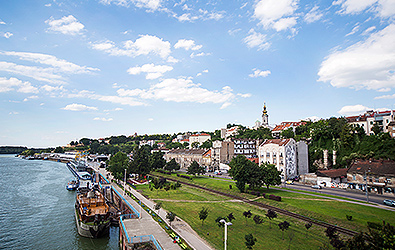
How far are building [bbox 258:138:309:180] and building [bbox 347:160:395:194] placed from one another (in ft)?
48.2

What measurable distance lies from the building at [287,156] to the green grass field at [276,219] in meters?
15.5

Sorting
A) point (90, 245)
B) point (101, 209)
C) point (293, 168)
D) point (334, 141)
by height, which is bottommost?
point (90, 245)

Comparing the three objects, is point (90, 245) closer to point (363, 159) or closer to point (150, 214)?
point (150, 214)

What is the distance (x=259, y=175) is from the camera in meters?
45.5

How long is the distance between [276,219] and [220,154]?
56.9m

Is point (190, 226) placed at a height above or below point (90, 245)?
above

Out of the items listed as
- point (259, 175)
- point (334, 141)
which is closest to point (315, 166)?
Result: point (334, 141)

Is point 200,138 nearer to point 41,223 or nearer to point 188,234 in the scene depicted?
point 41,223

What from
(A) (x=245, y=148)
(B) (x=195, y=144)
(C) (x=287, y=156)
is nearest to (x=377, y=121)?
(C) (x=287, y=156)

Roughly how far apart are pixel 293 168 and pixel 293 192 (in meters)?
18.7

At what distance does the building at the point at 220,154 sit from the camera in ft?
291

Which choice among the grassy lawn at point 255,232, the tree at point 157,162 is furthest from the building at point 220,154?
the grassy lawn at point 255,232

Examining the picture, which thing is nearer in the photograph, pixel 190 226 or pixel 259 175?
pixel 190 226

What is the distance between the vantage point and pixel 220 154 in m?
88.6
